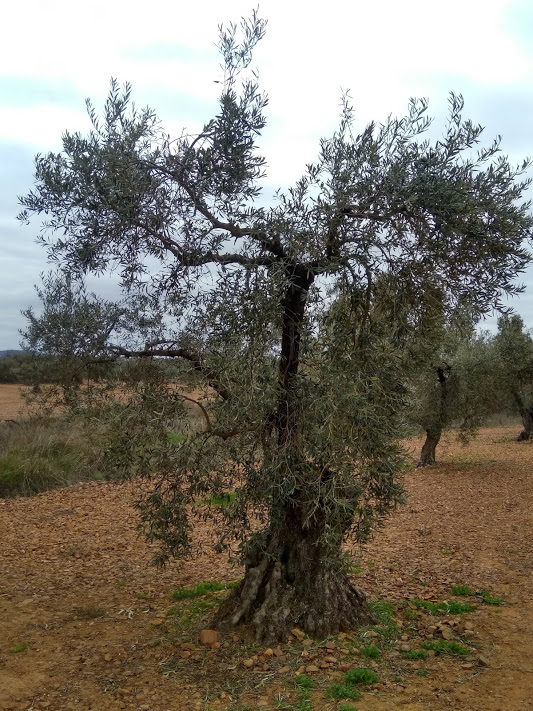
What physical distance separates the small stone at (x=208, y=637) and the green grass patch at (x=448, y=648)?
6.66 feet

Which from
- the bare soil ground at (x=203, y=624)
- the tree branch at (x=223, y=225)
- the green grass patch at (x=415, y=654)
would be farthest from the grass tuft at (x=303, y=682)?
the tree branch at (x=223, y=225)

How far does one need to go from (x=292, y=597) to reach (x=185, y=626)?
128 centimetres

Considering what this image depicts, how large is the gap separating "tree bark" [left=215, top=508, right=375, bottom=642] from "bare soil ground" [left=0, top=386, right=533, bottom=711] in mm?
216

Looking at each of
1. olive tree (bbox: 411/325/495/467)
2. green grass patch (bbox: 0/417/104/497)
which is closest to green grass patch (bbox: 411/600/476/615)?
green grass patch (bbox: 0/417/104/497)

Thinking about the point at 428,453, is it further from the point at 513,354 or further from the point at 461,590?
the point at 461,590

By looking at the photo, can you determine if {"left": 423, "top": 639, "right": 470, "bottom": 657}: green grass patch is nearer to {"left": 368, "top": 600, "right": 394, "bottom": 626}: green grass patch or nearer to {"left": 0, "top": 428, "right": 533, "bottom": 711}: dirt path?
{"left": 0, "top": 428, "right": 533, "bottom": 711}: dirt path

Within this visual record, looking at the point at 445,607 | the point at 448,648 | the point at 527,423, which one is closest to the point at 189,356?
the point at 448,648

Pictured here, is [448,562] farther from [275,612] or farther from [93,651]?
[93,651]

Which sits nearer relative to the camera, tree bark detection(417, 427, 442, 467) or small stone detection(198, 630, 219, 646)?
small stone detection(198, 630, 219, 646)

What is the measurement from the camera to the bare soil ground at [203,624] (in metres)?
5.27

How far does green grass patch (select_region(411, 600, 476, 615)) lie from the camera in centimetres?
708

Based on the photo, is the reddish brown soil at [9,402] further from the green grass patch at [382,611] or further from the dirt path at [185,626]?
the green grass patch at [382,611]

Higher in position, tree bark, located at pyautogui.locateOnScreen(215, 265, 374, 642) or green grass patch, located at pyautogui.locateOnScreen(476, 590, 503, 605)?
tree bark, located at pyautogui.locateOnScreen(215, 265, 374, 642)

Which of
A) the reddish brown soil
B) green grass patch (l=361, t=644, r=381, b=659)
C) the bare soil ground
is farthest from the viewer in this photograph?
the reddish brown soil
